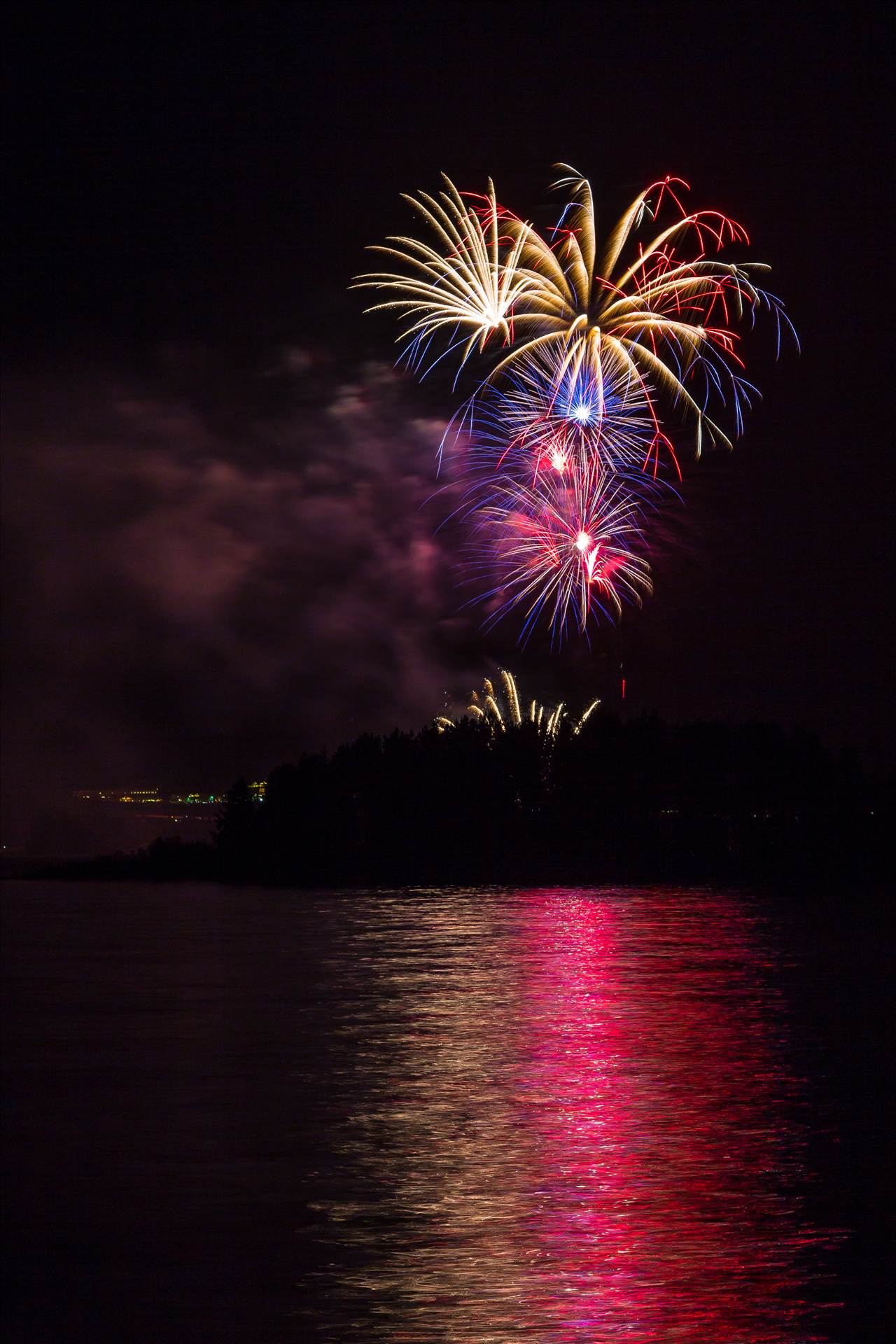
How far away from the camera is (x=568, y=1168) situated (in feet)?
40.8

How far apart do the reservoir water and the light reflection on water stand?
4 cm

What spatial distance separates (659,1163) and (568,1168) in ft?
2.45

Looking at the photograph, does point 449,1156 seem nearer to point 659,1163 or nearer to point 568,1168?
point 568,1168

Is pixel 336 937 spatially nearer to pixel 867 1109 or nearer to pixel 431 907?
pixel 431 907

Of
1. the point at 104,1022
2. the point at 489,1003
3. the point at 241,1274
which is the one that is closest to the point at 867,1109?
the point at 241,1274

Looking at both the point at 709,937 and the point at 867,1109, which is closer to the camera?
the point at 867,1109

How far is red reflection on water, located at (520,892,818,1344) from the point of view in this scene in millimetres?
8734

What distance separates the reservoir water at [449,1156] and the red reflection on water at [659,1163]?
33 millimetres

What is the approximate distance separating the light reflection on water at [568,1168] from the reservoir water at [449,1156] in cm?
4

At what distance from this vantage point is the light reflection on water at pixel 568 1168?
8.71 m

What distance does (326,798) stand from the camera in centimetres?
9269

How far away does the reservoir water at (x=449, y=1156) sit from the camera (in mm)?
8781

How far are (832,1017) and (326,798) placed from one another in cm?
7048

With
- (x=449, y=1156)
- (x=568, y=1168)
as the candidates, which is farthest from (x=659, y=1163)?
(x=449, y=1156)
